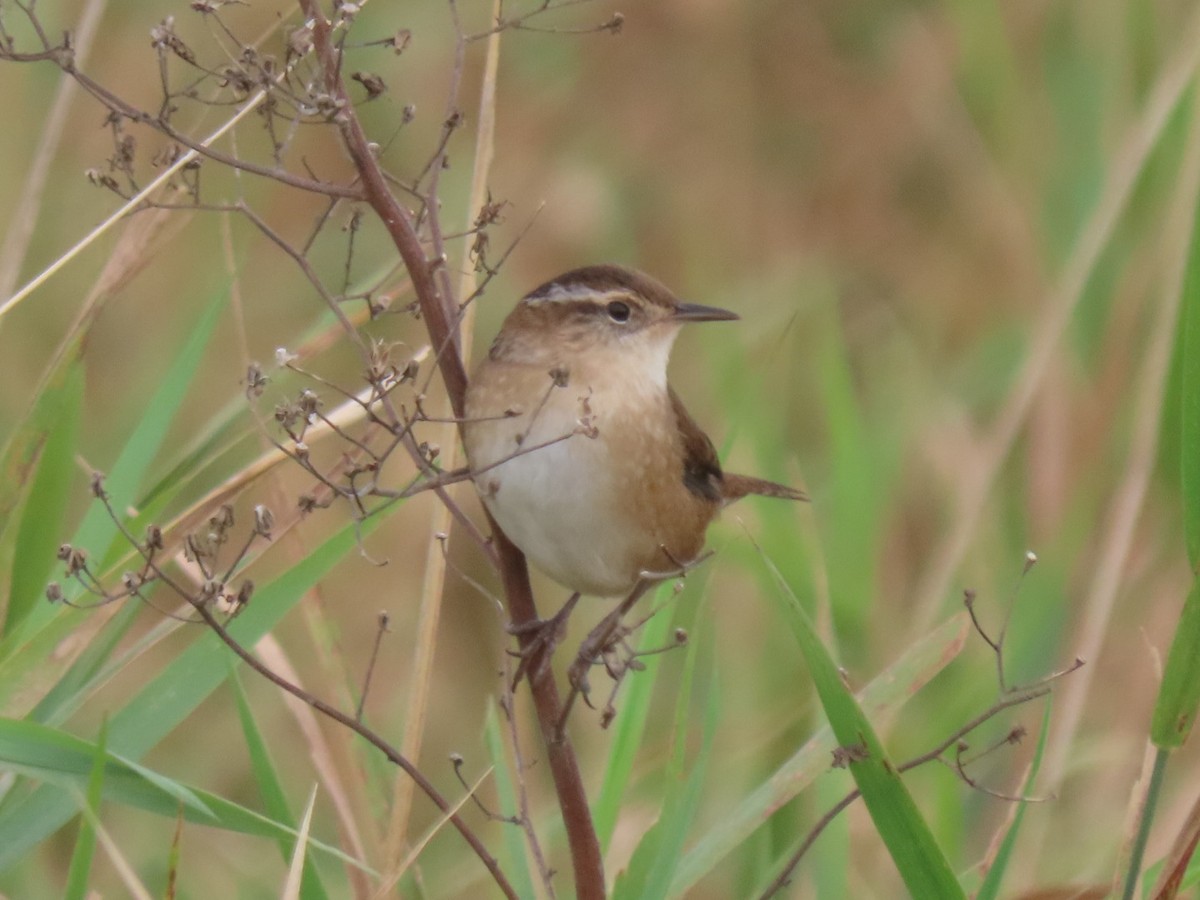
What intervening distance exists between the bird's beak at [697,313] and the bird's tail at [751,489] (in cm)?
35

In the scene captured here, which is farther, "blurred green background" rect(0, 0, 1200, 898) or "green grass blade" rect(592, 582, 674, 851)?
"blurred green background" rect(0, 0, 1200, 898)

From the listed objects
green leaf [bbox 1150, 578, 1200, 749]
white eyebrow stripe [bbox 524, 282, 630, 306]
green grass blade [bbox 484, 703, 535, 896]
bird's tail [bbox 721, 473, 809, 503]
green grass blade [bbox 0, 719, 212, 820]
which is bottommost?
green grass blade [bbox 484, 703, 535, 896]

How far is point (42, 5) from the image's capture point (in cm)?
414

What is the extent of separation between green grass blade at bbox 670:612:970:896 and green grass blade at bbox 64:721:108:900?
90 centimetres

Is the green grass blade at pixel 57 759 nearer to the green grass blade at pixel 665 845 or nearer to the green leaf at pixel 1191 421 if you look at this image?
the green grass blade at pixel 665 845

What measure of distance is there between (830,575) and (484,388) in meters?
0.93

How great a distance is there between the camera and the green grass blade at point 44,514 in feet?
8.59

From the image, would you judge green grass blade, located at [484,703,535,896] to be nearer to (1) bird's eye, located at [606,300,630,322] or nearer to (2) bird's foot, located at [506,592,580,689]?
(2) bird's foot, located at [506,592,580,689]

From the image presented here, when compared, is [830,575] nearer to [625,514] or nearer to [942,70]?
[625,514]

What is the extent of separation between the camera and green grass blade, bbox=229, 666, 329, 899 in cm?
242

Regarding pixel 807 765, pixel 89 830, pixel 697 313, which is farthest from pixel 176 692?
pixel 697 313

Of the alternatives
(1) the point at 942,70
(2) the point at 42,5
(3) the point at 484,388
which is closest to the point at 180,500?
(2) the point at 42,5

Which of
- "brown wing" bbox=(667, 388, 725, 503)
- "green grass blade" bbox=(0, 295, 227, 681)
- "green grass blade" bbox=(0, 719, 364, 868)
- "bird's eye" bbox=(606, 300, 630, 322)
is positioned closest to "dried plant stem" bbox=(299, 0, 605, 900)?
"green grass blade" bbox=(0, 719, 364, 868)

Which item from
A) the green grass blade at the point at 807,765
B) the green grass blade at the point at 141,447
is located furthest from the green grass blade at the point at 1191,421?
the green grass blade at the point at 141,447
